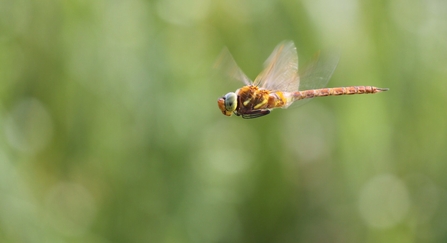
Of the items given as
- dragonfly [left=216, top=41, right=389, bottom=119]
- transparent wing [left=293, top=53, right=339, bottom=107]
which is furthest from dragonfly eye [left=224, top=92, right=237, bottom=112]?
transparent wing [left=293, top=53, right=339, bottom=107]

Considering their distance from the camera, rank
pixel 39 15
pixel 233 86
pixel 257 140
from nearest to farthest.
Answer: pixel 233 86
pixel 39 15
pixel 257 140

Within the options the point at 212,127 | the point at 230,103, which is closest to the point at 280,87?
the point at 230,103

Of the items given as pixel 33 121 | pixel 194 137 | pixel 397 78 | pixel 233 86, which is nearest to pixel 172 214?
pixel 194 137

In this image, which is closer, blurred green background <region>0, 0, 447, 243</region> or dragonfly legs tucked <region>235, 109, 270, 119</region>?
dragonfly legs tucked <region>235, 109, 270, 119</region>

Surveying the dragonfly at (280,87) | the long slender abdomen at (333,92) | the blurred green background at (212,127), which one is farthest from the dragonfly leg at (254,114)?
the blurred green background at (212,127)

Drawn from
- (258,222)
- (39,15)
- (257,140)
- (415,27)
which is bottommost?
(258,222)

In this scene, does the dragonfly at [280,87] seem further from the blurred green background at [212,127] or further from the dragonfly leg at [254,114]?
the blurred green background at [212,127]

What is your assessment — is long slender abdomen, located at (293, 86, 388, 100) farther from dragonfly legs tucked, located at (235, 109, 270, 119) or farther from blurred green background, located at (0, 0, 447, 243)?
blurred green background, located at (0, 0, 447, 243)

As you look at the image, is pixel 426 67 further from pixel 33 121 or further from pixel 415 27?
pixel 33 121
